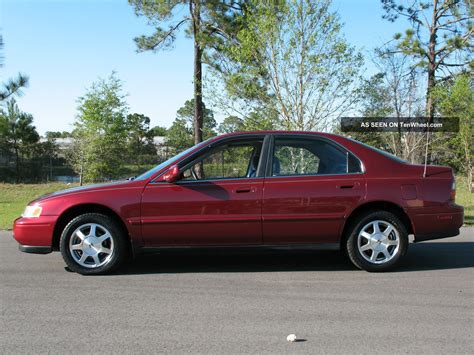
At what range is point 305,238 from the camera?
19.0ft

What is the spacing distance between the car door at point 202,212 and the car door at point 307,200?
6.3 inches

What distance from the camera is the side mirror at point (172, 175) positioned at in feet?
18.4

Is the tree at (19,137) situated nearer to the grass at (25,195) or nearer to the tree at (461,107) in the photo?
the grass at (25,195)

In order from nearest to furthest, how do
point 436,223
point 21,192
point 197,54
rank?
point 436,223 → point 197,54 → point 21,192

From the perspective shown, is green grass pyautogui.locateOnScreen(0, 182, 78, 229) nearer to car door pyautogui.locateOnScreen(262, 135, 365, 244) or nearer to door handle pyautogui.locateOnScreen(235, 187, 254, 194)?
door handle pyautogui.locateOnScreen(235, 187, 254, 194)

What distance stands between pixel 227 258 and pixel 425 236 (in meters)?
2.59

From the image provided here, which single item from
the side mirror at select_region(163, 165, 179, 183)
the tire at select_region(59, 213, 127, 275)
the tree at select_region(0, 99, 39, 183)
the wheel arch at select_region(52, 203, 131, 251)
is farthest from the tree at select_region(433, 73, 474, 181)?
the tree at select_region(0, 99, 39, 183)

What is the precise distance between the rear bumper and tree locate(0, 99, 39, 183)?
83.8 ft

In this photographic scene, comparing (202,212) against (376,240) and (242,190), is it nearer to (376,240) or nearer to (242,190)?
(242,190)

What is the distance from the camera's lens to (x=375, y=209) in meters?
5.93

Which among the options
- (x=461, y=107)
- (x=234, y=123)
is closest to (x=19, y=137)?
(x=234, y=123)

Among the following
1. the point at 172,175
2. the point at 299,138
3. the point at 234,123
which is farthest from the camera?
the point at 234,123

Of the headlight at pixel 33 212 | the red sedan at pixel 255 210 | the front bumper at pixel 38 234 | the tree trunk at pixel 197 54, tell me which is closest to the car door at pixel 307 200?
the red sedan at pixel 255 210

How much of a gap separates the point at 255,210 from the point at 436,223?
2.22m
